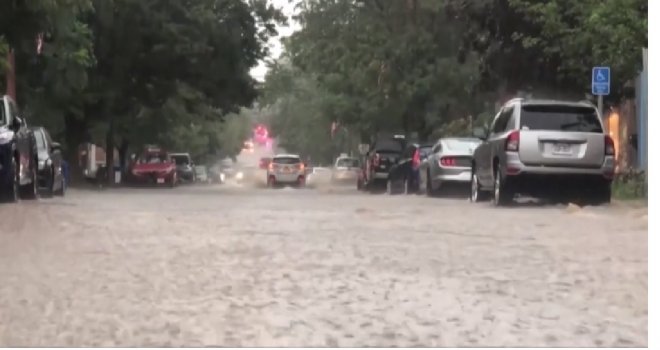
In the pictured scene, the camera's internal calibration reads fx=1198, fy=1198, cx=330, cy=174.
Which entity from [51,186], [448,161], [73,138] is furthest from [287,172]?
[51,186]

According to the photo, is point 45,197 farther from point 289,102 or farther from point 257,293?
point 289,102

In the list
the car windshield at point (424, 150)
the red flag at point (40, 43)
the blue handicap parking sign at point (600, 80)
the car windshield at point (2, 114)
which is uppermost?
the red flag at point (40, 43)

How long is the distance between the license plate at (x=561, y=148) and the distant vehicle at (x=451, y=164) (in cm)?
676

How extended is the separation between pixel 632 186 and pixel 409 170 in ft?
34.2

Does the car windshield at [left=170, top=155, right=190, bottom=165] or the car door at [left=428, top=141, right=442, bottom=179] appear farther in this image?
the car windshield at [left=170, top=155, right=190, bottom=165]

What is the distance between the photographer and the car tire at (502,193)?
63.3ft

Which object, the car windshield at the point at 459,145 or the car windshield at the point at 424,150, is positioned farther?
the car windshield at the point at 424,150

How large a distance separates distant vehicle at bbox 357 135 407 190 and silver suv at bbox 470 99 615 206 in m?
19.4

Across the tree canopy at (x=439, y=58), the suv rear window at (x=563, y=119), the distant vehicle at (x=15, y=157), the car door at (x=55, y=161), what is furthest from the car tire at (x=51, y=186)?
the tree canopy at (x=439, y=58)

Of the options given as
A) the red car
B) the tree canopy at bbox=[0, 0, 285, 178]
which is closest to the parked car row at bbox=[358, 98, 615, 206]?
the tree canopy at bbox=[0, 0, 285, 178]

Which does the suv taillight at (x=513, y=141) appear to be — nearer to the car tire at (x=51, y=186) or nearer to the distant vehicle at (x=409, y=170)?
the car tire at (x=51, y=186)

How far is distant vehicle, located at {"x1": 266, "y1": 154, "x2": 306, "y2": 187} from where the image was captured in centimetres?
5347

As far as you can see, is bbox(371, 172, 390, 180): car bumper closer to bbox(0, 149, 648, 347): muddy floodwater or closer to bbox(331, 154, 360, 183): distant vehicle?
bbox(331, 154, 360, 183): distant vehicle

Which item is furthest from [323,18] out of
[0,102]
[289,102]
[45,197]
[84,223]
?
[289,102]
